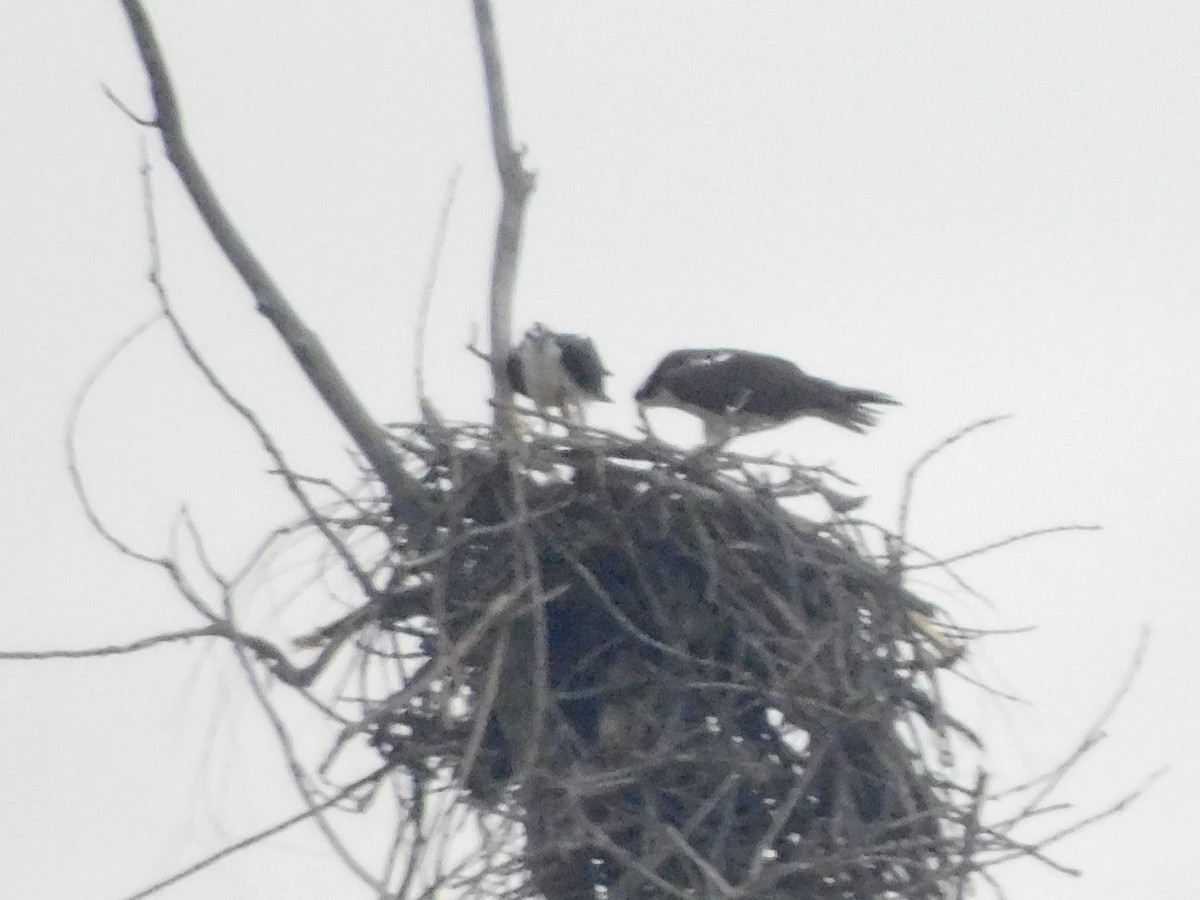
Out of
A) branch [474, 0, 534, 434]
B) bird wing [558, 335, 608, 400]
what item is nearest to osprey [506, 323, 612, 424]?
bird wing [558, 335, 608, 400]

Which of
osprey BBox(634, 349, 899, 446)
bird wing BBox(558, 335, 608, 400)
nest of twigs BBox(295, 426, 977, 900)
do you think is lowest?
nest of twigs BBox(295, 426, 977, 900)

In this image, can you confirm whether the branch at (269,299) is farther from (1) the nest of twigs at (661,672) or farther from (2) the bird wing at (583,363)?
(2) the bird wing at (583,363)

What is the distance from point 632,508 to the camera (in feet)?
13.0

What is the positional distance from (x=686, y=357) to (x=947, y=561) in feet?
5.82

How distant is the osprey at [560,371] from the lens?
530 centimetres

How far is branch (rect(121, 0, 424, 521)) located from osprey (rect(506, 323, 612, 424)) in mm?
1335

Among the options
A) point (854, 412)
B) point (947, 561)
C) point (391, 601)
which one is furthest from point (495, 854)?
point (854, 412)

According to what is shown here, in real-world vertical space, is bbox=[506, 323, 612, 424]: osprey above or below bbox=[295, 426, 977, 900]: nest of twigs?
above

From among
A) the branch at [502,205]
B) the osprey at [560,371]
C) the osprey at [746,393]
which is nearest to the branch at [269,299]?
the branch at [502,205]

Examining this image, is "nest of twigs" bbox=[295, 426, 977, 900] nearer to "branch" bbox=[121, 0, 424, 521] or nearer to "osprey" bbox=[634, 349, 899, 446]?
"branch" bbox=[121, 0, 424, 521]

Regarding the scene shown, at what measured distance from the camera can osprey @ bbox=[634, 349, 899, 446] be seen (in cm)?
527

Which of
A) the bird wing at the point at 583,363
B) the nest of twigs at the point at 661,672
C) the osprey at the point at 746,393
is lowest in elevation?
the nest of twigs at the point at 661,672

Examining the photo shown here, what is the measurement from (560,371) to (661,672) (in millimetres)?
1741

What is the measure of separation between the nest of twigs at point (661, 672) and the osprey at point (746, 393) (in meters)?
1.14
